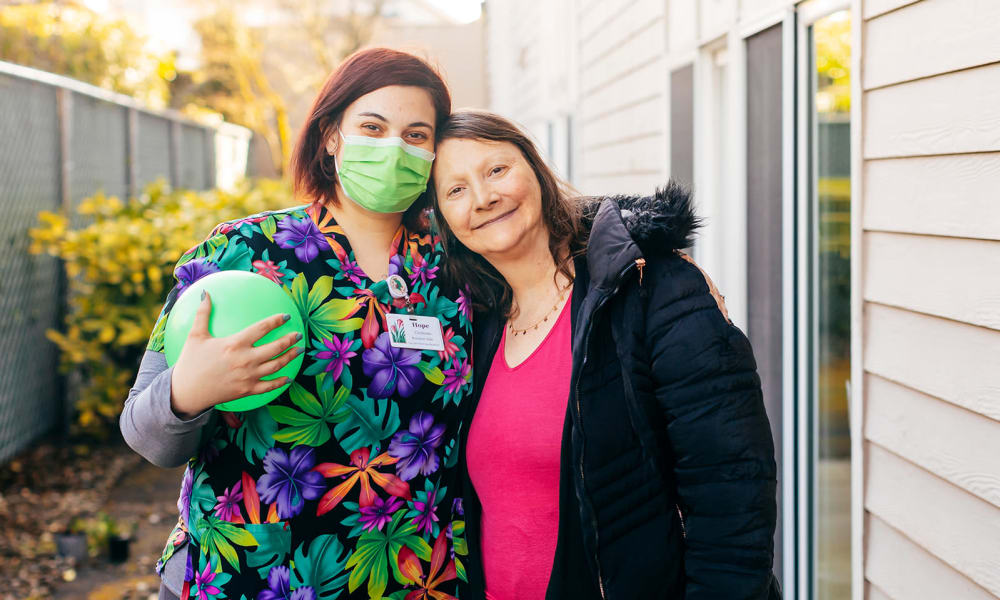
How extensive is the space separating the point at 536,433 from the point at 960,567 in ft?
3.32

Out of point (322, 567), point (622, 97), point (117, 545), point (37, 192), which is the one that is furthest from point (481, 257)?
point (37, 192)

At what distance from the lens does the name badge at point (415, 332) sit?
6.89 ft

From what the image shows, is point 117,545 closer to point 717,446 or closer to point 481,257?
point 481,257

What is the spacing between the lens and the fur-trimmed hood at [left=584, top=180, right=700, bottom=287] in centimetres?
183

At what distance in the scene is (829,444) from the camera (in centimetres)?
305

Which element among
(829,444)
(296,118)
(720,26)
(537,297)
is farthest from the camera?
(296,118)

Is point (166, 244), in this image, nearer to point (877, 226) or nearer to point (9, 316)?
point (9, 316)

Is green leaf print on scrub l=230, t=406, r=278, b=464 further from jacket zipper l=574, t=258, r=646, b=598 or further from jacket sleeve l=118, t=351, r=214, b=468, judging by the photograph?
jacket zipper l=574, t=258, r=646, b=598

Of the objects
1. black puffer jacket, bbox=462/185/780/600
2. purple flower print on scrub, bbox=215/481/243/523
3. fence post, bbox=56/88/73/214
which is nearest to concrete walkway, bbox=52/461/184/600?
fence post, bbox=56/88/73/214

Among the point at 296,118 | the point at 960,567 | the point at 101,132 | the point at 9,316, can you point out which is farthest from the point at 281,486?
the point at 296,118

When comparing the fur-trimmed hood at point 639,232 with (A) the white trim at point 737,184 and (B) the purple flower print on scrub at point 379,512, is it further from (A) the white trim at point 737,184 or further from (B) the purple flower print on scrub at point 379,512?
(A) the white trim at point 737,184

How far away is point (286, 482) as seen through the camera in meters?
1.99

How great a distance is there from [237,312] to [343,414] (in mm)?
391

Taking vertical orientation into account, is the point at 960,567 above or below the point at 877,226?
below
